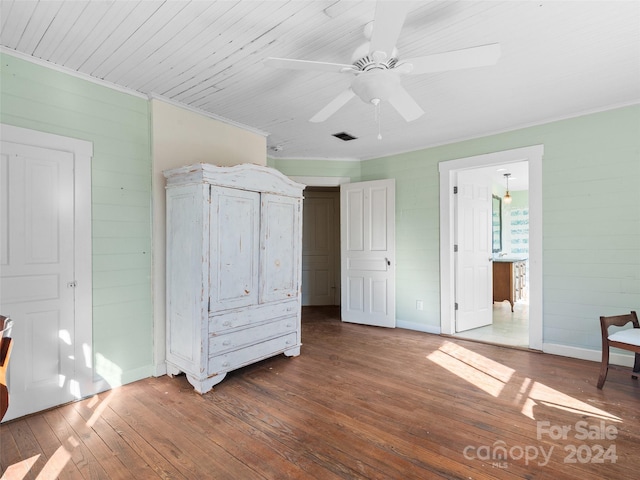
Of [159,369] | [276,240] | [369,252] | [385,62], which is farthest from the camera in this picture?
[369,252]

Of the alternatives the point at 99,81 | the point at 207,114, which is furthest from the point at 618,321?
the point at 99,81

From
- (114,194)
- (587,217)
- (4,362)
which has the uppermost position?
(114,194)

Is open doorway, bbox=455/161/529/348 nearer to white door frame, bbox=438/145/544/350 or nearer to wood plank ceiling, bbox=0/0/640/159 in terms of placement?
white door frame, bbox=438/145/544/350

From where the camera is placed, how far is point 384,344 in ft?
13.2

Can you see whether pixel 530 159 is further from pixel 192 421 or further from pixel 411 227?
pixel 192 421

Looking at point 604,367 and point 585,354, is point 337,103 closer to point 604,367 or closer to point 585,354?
point 604,367

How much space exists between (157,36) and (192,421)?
8.52ft

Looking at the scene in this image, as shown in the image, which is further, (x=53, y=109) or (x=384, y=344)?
(x=384, y=344)

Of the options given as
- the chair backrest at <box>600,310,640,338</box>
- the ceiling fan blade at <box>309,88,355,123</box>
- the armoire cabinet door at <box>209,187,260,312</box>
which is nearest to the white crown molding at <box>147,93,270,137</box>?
the armoire cabinet door at <box>209,187,260,312</box>

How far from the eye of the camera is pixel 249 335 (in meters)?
3.12

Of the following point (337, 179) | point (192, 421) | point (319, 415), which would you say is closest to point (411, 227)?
point (337, 179)

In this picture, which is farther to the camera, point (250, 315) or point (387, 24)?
point (250, 315)

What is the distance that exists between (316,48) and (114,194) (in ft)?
6.64

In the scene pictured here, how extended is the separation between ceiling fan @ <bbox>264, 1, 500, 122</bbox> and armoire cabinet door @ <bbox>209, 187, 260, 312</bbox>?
1.33 meters
